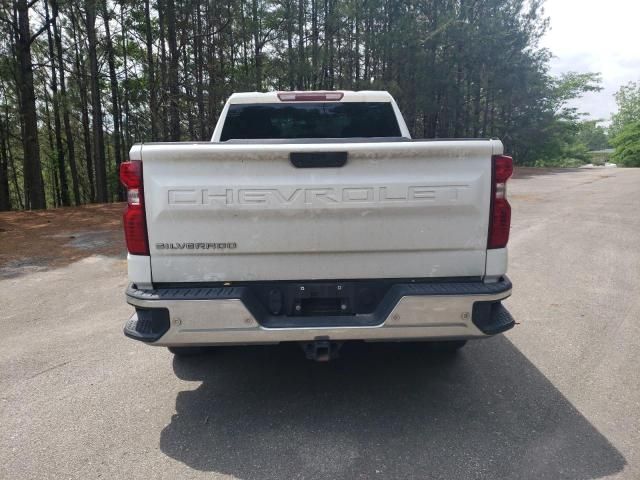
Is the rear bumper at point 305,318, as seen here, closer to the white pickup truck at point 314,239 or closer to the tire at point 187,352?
the white pickup truck at point 314,239

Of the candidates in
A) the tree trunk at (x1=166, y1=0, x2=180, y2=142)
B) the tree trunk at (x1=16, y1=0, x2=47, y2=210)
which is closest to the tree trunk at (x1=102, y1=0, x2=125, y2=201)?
the tree trunk at (x1=166, y1=0, x2=180, y2=142)

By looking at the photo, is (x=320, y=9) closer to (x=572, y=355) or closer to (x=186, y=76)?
(x=186, y=76)

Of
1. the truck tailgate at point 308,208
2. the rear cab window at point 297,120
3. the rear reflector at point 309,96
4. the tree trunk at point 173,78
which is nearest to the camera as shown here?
the truck tailgate at point 308,208

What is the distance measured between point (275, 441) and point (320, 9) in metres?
25.6

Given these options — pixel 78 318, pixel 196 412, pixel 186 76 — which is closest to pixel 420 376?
pixel 196 412

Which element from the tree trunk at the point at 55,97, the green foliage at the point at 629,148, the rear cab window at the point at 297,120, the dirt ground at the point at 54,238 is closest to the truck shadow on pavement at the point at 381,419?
the rear cab window at the point at 297,120

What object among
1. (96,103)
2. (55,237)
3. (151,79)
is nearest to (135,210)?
(55,237)

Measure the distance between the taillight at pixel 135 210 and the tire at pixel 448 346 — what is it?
8.03 feet

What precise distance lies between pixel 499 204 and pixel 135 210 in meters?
2.13

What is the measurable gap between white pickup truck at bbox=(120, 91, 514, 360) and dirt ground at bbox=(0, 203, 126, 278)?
5939 mm

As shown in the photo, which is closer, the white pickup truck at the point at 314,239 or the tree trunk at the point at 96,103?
the white pickup truck at the point at 314,239

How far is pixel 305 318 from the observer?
288cm

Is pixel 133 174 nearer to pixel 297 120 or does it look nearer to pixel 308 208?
pixel 308 208

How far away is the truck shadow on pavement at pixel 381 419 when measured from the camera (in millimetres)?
2596
